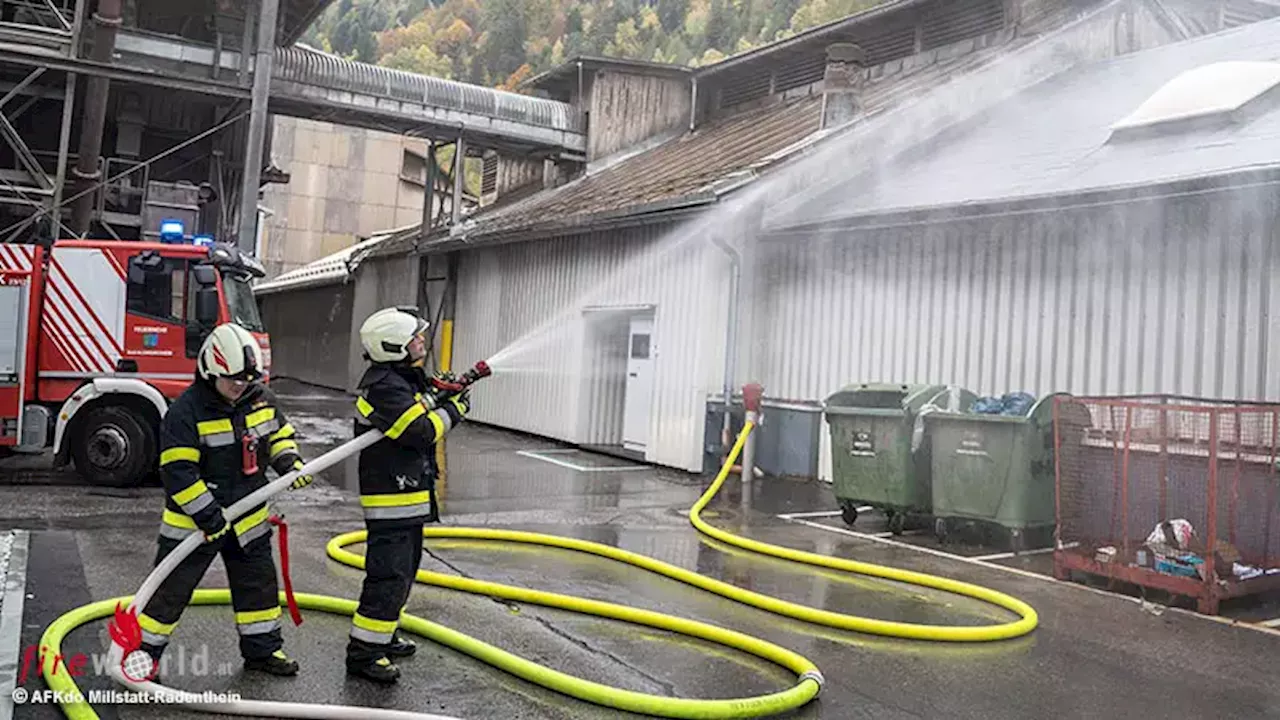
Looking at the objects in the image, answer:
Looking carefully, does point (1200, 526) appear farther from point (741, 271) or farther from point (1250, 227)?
point (741, 271)

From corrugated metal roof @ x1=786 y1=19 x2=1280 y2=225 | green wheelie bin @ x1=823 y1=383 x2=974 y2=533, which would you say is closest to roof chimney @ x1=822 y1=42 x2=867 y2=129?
corrugated metal roof @ x1=786 y1=19 x2=1280 y2=225

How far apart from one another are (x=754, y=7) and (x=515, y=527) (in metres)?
64.2

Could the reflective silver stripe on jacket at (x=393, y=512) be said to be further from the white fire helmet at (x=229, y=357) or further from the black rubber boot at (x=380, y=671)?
the white fire helmet at (x=229, y=357)

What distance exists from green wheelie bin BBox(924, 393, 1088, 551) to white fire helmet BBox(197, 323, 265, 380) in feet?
20.0

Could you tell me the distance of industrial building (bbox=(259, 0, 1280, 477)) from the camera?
9031mm

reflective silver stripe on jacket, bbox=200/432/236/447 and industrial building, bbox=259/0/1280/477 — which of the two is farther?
industrial building, bbox=259/0/1280/477

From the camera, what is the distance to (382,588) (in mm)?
4566

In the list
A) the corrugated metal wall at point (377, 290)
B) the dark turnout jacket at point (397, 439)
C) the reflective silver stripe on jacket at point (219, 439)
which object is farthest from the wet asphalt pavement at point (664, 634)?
the corrugated metal wall at point (377, 290)

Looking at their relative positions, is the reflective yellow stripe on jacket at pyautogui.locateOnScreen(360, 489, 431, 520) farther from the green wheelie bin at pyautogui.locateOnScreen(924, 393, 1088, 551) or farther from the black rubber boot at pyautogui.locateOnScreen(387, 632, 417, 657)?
the green wheelie bin at pyautogui.locateOnScreen(924, 393, 1088, 551)

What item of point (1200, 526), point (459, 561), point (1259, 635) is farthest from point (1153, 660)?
point (459, 561)

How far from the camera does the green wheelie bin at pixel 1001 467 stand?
8.29 metres

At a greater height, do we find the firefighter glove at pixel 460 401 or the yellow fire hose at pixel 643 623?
the firefighter glove at pixel 460 401

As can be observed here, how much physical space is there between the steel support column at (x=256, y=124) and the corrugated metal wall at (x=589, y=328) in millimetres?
4482

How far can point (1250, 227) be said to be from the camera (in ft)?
27.8
